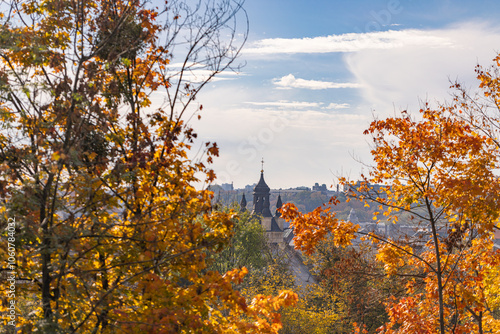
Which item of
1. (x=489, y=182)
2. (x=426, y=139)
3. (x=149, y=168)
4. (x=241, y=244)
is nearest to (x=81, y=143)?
(x=149, y=168)

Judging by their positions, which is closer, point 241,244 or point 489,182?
point 489,182

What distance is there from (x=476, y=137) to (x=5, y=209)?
8.70m

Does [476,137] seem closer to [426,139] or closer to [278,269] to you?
[426,139]

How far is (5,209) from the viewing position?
203 inches

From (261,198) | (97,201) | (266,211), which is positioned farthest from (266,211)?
(97,201)

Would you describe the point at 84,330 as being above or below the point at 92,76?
below

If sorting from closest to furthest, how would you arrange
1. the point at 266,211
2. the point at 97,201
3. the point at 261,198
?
the point at 97,201, the point at 266,211, the point at 261,198

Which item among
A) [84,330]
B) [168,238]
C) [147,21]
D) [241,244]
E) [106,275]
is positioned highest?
[147,21]

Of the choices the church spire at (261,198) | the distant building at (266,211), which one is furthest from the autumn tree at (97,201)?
the church spire at (261,198)

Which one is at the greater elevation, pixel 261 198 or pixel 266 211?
pixel 261 198

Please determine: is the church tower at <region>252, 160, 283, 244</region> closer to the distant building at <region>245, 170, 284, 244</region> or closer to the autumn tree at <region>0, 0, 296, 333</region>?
the distant building at <region>245, 170, 284, 244</region>

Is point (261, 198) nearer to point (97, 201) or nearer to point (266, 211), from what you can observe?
point (266, 211)

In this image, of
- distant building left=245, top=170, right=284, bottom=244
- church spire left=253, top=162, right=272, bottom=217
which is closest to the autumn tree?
distant building left=245, top=170, right=284, bottom=244

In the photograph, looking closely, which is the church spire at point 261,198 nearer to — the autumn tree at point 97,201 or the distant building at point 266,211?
the distant building at point 266,211
